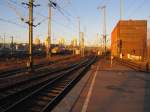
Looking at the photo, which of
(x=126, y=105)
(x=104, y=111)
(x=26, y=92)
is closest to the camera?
(x=104, y=111)

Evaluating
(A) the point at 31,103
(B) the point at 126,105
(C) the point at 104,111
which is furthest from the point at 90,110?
(A) the point at 31,103

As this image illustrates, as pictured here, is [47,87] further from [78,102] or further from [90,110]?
[90,110]

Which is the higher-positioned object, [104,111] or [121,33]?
[121,33]

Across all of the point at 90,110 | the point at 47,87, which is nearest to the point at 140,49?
the point at 47,87

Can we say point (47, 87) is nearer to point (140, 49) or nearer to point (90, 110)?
point (90, 110)

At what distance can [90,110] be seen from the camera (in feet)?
36.7

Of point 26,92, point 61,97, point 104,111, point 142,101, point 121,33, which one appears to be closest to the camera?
point 104,111

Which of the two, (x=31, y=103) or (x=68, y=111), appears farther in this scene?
(x=31, y=103)

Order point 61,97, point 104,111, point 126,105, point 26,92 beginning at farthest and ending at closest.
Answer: point 26,92 < point 61,97 < point 126,105 < point 104,111

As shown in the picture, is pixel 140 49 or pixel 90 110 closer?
pixel 90 110

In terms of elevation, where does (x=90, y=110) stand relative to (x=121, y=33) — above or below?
below

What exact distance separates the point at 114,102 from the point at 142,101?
122 centimetres

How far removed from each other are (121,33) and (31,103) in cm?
7472

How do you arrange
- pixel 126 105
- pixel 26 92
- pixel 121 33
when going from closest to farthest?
pixel 126 105
pixel 26 92
pixel 121 33
